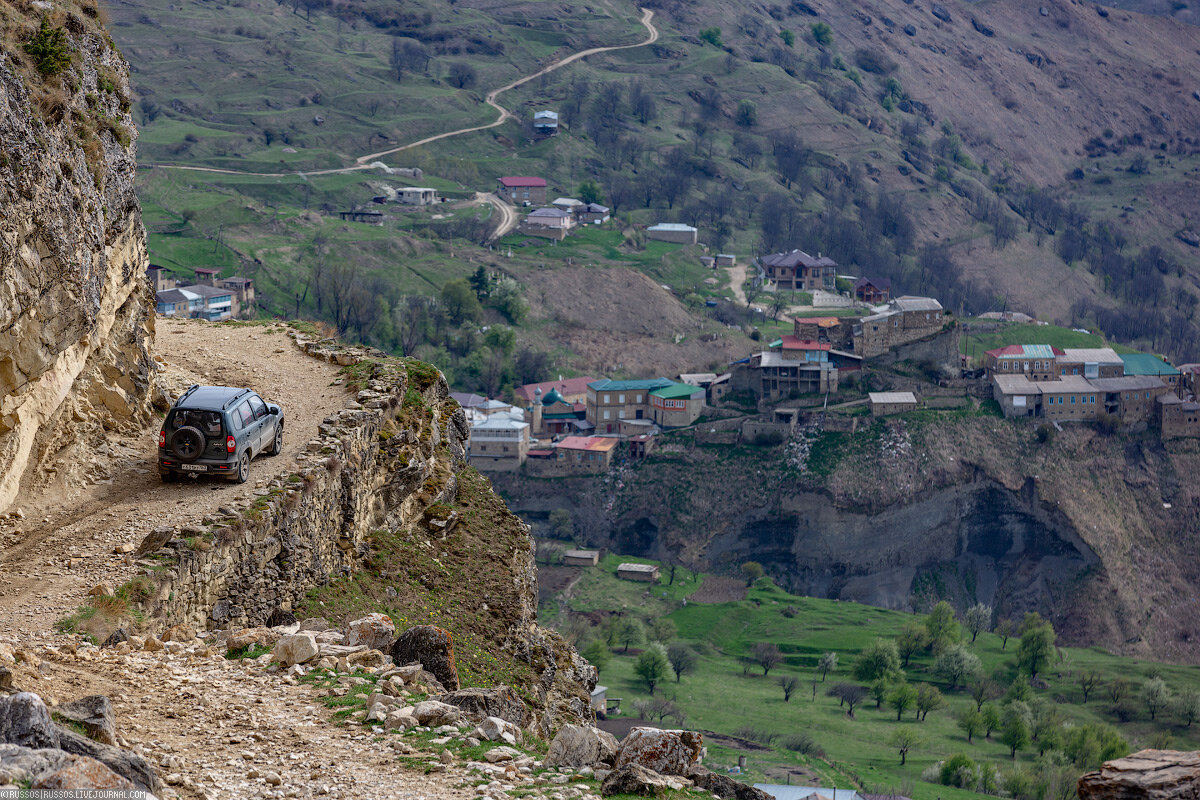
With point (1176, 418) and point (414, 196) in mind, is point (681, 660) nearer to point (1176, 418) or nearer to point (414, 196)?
point (1176, 418)

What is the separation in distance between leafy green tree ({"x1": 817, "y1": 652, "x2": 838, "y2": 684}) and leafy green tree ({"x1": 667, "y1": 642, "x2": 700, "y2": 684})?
21.3 feet

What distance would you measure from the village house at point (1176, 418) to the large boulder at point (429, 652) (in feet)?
287

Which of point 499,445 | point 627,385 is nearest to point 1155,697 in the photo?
point 627,385

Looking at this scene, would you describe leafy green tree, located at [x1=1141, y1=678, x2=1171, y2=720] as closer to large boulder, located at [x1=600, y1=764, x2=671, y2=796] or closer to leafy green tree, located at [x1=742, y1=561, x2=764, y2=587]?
leafy green tree, located at [x1=742, y1=561, x2=764, y2=587]

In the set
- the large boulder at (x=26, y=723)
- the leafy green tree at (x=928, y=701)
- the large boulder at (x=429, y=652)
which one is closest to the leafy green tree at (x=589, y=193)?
the leafy green tree at (x=928, y=701)

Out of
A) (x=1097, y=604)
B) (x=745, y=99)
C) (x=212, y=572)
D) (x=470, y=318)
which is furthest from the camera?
(x=745, y=99)

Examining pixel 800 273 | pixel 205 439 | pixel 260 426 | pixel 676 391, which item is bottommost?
pixel 800 273

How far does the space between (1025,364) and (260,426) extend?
82899 mm

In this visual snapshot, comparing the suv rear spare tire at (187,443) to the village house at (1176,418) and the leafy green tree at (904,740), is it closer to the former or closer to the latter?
the leafy green tree at (904,740)

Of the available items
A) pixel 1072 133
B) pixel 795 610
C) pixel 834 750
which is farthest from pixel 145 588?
pixel 1072 133

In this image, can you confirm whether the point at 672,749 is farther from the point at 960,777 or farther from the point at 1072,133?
the point at 1072,133

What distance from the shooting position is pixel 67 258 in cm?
1552

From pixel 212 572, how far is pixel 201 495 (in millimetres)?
1797

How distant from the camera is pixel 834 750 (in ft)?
178
